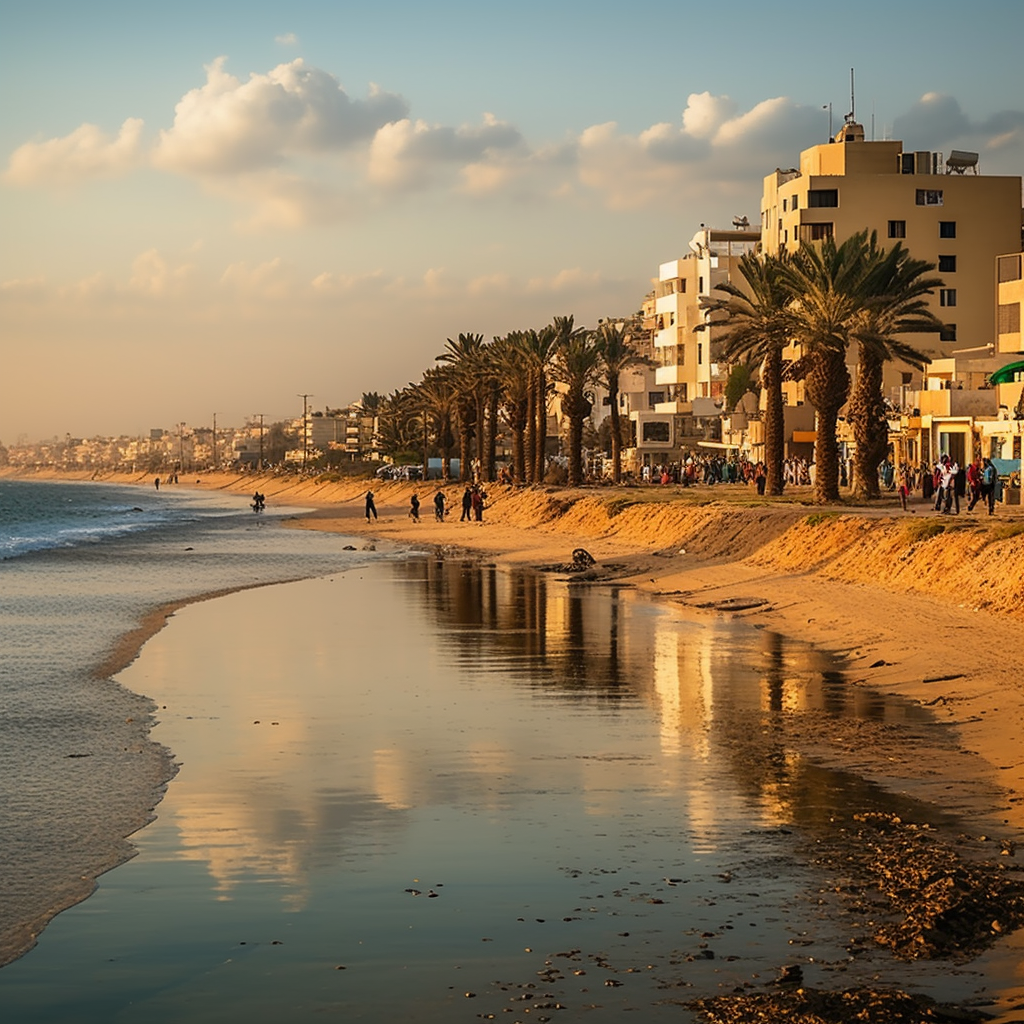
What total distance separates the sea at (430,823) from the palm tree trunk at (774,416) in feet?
102

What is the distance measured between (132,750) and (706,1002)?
9420 mm

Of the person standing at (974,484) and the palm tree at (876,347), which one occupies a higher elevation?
the palm tree at (876,347)

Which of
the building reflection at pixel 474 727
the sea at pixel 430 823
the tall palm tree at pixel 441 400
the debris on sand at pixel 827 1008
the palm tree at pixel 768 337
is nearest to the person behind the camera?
the debris on sand at pixel 827 1008

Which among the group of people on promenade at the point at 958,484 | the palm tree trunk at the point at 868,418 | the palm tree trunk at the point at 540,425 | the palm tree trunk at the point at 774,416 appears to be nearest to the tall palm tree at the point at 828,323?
the palm tree trunk at the point at 868,418

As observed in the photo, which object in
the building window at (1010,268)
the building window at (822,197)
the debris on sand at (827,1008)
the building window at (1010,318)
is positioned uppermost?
the building window at (822,197)

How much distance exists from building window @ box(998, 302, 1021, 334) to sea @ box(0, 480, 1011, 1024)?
125 ft

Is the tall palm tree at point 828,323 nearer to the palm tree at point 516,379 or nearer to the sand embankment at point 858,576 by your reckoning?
the sand embankment at point 858,576

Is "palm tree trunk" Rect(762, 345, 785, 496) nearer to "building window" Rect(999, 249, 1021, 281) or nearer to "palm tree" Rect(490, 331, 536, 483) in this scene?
"building window" Rect(999, 249, 1021, 281)

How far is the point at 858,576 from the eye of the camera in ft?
110

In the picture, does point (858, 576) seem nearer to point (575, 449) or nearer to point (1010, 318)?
point (1010, 318)

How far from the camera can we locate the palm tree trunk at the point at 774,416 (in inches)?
2206

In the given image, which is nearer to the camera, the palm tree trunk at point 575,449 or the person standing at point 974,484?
the person standing at point 974,484

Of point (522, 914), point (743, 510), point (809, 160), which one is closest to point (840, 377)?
point (743, 510)

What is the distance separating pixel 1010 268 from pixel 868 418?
16.3 meters
